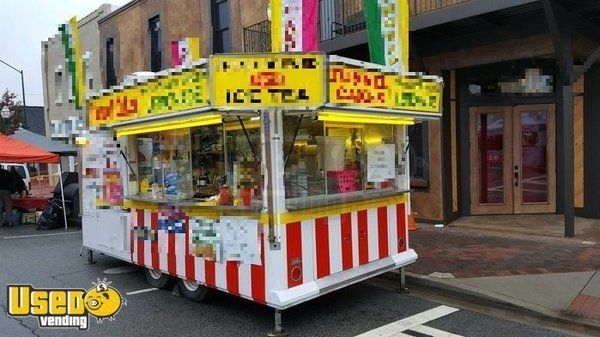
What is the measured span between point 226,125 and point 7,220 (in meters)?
11.1

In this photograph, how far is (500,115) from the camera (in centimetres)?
1025

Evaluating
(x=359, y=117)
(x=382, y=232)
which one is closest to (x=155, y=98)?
(x=359, y=117)

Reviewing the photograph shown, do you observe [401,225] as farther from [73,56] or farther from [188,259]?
[73,56]

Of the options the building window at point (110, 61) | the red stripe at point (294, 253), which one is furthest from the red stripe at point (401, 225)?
the building window at point (110, 61)

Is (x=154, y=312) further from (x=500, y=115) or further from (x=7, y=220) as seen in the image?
(x=7, y=220)

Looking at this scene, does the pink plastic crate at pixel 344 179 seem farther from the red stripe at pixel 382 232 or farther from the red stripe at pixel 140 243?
the red stripe at pixel 140 243

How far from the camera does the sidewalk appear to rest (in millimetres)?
5234

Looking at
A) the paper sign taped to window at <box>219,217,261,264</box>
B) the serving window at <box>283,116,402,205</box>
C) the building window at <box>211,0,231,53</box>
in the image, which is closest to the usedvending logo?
the paper sign taped to window at <box>219,217,261,264</box>

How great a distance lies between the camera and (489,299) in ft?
17.7

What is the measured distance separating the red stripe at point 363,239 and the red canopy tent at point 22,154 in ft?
31.2

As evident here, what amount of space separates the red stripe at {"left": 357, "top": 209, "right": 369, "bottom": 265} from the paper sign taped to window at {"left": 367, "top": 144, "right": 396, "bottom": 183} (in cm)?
49

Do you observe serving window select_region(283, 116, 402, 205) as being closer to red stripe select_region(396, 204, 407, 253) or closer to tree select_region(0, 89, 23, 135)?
red stripe select_region(396, 204, 407, 253)

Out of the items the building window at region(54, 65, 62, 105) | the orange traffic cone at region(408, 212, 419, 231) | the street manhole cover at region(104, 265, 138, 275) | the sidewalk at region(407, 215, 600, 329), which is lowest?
the street manhole cover at region(104, 265, 138, 275)

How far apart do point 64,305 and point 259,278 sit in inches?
95.4
